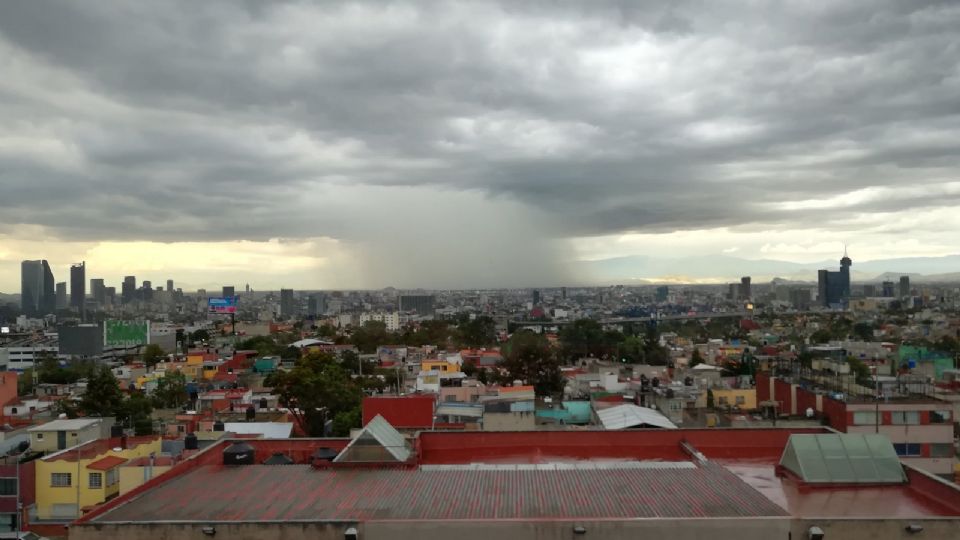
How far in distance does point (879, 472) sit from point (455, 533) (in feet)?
22.3

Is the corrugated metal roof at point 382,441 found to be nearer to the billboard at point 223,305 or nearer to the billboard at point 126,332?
the billboard at point 126,332

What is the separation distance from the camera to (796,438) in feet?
38.7

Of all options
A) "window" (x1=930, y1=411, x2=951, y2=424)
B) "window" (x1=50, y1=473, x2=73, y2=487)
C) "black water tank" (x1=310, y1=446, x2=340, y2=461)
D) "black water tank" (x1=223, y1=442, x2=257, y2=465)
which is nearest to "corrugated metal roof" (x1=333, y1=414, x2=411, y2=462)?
"black water tank" (x1=310, y1=446, x2=340, y2=461)

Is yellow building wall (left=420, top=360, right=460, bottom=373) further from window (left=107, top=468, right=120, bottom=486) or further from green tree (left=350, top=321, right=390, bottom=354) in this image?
window (left=107, top=468, right=120, bottom=486)

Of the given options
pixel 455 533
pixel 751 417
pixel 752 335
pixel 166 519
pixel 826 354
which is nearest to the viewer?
pixel 455 533

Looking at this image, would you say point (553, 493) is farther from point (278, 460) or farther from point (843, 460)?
point (278, 460)

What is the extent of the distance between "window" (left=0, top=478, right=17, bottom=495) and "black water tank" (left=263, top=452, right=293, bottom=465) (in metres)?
7.80

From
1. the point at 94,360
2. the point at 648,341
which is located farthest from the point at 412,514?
the point at 94,360

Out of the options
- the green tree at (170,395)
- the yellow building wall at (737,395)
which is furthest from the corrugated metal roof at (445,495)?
the green tree at (170,395)

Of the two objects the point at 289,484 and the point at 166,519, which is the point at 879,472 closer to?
the point at 289,484

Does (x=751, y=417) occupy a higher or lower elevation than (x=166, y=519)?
lower

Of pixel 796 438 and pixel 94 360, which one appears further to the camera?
pixel 94 360

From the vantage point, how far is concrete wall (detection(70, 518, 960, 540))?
882 cm

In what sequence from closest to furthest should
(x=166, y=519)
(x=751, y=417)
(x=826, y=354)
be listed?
(x=166, y=519) < (x=751, y=417) < (x=826, y=354)
